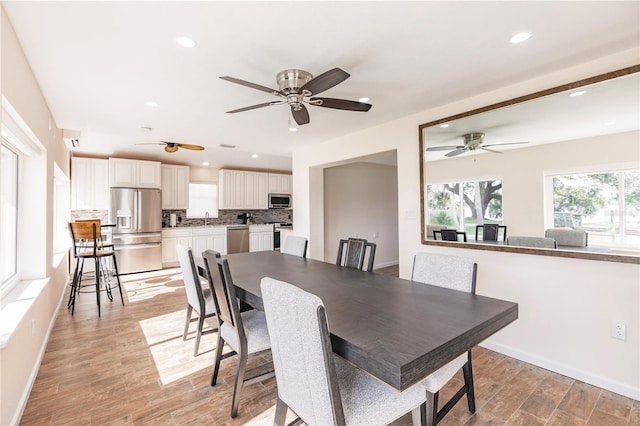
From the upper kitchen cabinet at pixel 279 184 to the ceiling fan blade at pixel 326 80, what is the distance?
601 cm

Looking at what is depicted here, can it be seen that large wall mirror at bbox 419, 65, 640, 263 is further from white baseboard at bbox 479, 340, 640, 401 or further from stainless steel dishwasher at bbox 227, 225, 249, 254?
stainless steel dishwasher at bbox 227, 225, 249, 254

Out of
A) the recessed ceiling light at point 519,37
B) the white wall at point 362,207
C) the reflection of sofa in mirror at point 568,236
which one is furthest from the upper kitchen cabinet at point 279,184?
the recessed ceiling light at point 519,37

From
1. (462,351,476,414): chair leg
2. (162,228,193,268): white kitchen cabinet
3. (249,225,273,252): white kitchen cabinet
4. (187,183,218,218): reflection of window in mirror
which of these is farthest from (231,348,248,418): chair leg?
(187,183,218,218): reflection of window in mirror

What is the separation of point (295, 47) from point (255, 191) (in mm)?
6003

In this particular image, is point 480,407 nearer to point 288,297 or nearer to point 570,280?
point 570,280

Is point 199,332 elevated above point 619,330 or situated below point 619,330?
below

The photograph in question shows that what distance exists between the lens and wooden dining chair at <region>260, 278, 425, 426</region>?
3.55ft

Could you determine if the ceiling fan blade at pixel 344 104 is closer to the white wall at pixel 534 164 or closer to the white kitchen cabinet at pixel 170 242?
the white wall at pixel 534 164

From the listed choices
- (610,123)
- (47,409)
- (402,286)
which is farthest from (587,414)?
(47,409)

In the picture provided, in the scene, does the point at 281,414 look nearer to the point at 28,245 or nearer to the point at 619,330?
the point at 619,330

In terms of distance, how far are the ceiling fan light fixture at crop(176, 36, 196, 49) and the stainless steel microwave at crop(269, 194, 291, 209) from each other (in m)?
6.05

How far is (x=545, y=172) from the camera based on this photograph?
2.41m

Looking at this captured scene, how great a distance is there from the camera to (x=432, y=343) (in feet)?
3.71

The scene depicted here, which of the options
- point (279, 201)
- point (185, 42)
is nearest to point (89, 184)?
point (279, 201)
